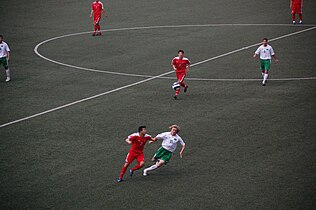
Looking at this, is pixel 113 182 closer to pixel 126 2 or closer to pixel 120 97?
pixel 120 97

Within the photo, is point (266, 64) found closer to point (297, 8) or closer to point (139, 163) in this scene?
point (139, 163)

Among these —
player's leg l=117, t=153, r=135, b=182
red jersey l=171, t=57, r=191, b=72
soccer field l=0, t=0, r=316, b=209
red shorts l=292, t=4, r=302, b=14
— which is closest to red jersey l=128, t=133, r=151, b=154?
player's leg l=117, t=153, r=135, b=182

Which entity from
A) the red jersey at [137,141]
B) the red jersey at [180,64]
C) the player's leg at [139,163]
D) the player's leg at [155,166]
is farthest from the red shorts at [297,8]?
the player's leg at [139,163]

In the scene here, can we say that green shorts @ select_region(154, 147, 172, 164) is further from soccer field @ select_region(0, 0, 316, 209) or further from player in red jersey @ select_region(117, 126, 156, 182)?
player in red jersey @ select_region(117, 126, 156, 182)

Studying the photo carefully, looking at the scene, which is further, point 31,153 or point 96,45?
point 96,45

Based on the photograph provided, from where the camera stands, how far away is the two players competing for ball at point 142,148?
1945 centimetres

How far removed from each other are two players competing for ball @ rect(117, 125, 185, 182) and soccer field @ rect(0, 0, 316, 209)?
0.42 metres

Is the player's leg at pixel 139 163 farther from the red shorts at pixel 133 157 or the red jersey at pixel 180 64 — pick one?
the red jersey at pixel 180 64

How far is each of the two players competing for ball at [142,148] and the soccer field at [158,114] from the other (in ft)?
1.39

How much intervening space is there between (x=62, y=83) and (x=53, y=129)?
817 cm

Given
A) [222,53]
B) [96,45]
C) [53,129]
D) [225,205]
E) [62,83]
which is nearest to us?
[225,205]

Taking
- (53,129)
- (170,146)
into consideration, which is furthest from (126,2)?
(170,146)

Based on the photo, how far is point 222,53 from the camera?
38844 millimetres

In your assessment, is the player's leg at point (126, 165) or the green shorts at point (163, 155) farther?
the green shorts at point (163, 155)
